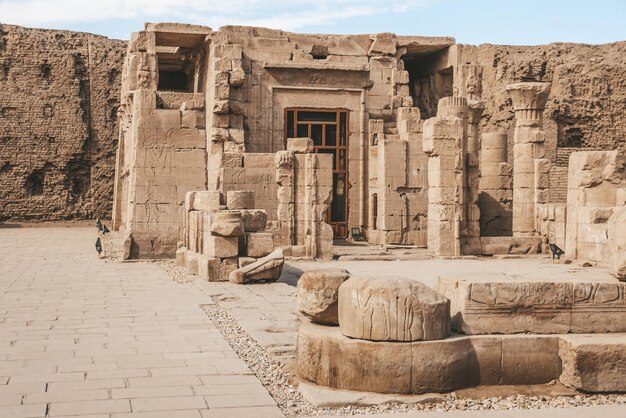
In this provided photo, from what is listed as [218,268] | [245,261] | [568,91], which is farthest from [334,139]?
[568,91]

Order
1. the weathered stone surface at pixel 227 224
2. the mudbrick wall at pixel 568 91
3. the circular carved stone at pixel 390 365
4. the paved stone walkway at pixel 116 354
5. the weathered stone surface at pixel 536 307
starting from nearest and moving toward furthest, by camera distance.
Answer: the paved stone walkway at pixel 116 354 → the circular carved stone at pixel 390 365 → the weathered stone surface at pixel 536 307 → the weathered stone surface at pixel 227 224 → the mudbrick wall at pixel 568 91

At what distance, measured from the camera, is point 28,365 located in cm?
639

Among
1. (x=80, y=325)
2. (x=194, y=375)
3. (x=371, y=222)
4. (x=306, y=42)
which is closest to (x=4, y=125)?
(x=306, y=42)

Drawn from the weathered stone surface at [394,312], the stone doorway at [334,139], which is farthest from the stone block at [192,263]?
the stone doorway at [334,139]

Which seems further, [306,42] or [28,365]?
[306,42]

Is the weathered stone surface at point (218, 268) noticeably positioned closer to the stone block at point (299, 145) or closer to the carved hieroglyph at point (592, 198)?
the stone block at point (299, 145)

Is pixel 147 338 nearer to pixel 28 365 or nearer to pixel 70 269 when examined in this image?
pixel 28 365

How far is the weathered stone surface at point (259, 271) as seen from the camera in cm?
1155

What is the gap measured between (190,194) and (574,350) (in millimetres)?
9678

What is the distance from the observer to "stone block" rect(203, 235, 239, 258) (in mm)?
11969

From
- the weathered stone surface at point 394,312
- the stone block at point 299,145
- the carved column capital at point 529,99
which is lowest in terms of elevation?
the weathered stone surface at point 394,312

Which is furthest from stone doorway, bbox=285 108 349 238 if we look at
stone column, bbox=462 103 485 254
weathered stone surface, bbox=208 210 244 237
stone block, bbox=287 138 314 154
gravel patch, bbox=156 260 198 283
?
weathered stone surface, bbox=208 210 244 237

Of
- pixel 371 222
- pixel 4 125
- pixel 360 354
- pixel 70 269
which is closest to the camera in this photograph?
pixel 360 354

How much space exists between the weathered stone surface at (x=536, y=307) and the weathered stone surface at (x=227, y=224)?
19.7 feet
